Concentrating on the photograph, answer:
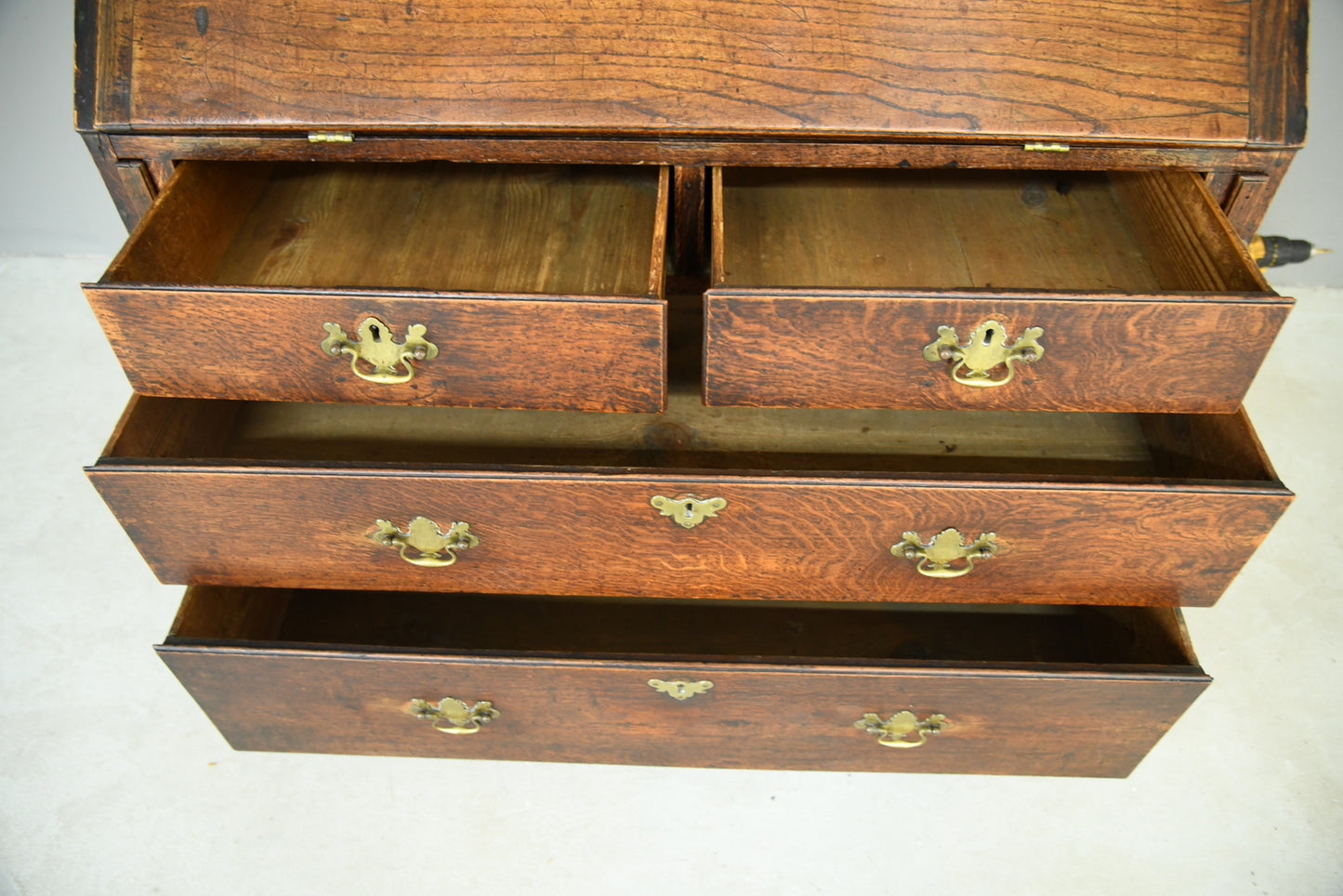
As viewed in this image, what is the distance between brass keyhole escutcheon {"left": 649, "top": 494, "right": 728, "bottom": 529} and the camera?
895 millimetres

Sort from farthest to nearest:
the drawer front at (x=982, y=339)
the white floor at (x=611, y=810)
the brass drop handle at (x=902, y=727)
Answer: the white floor at (x=611, y=810) → the brass drop handle at (x=902, y=727) → the drawer front at (x=982, y=339)

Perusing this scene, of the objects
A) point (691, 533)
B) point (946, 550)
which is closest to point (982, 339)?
point (946, 550)

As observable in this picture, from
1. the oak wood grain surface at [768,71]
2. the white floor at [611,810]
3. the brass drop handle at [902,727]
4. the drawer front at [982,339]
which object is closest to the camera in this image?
the drawer front at [982,339]

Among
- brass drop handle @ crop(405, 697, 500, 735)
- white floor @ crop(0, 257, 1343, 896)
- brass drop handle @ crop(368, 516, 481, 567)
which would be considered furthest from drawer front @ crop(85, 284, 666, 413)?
white floor @ crop(0, 257, 1343, 896)

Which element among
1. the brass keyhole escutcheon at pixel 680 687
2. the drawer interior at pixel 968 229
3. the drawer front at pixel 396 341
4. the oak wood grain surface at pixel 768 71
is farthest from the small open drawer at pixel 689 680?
the oak wood grain surface at pixel 768 71

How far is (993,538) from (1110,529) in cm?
11

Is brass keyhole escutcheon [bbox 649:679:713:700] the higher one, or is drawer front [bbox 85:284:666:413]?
drawer front [bbox 85:284:666:413]

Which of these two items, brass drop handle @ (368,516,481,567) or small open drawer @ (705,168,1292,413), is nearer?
small open drawer @ (705,168,1292,413)

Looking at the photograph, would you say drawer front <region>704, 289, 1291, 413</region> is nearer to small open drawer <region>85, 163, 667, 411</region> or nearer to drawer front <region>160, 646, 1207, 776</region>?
small open drawer <region>85, 163, 667, 411</region>

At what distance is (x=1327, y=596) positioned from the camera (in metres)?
1.42

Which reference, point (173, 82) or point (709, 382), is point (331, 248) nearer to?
point (173, 82)

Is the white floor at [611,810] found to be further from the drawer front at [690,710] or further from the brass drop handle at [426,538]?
the brass drop handle at [426,538]

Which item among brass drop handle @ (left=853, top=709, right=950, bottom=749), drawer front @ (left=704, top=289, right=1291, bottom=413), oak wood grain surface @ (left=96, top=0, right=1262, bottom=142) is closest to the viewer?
drawer front @ (left=704, top=289, right=1291, bottom=413)

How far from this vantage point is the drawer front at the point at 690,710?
992 mm
